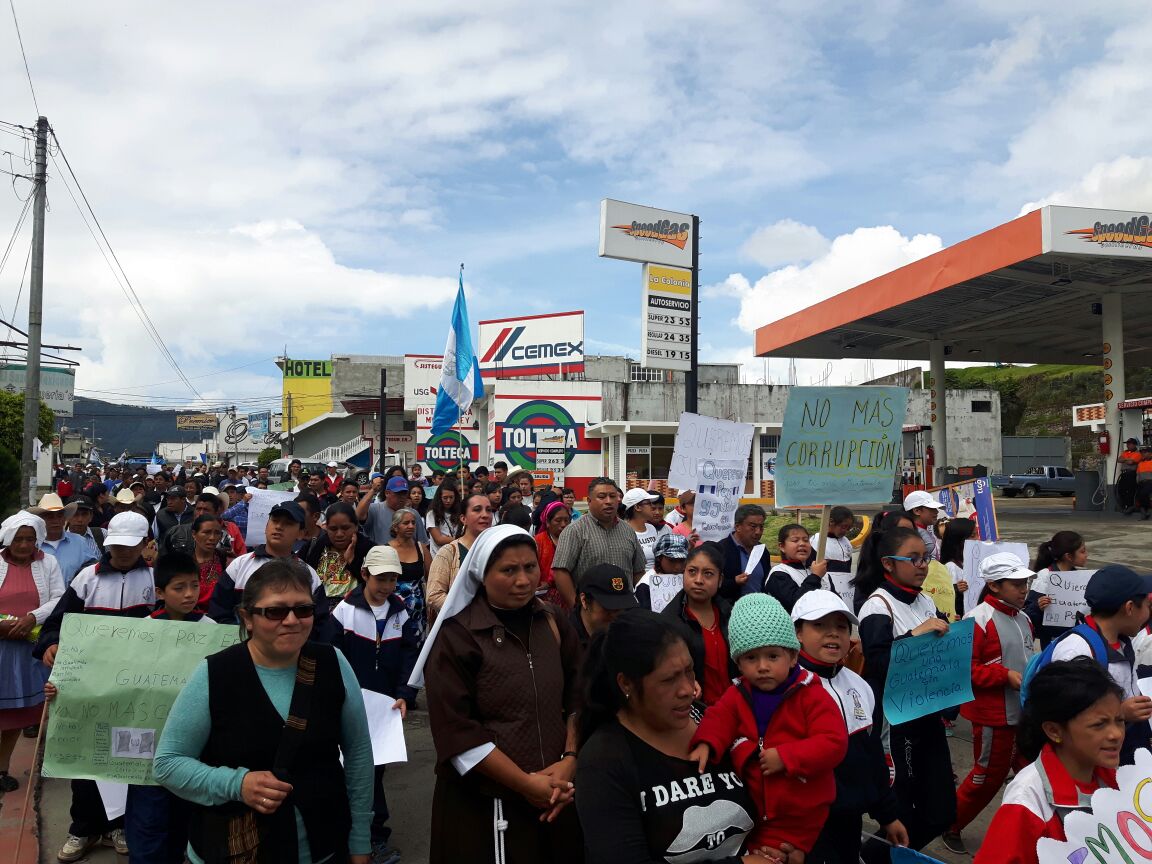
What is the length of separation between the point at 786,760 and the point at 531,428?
35.7 metres

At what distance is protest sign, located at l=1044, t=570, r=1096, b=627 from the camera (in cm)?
511

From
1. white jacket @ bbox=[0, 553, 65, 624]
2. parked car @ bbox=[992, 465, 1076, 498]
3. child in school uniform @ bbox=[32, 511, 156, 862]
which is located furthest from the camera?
parked car @ bbox=[992, 465, 1076, 498]

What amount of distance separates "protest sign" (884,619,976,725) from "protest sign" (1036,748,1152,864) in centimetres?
167

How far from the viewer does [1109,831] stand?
2365 millimetres

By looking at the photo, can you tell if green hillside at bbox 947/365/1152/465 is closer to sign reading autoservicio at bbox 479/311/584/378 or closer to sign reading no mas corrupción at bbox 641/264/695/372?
sign reading autoservicio at bbox 479/311/584/378

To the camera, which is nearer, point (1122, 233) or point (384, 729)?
point (384, 729)

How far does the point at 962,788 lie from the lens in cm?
462

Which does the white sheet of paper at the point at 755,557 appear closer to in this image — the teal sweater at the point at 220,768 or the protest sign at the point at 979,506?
the teal sweater at the point at 220,768

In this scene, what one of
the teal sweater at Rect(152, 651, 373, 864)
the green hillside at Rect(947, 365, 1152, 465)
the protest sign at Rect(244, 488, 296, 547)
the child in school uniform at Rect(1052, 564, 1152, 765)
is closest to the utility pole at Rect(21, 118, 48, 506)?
the protest sign at Rect(244, 488, 296, 547)

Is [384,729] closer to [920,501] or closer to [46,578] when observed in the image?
[46,578]

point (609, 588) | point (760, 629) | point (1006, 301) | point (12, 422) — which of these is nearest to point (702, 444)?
point (609, 588)

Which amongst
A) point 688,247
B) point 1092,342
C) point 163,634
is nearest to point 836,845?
point 163,634

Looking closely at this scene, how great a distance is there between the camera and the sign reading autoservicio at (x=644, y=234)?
12.6 m

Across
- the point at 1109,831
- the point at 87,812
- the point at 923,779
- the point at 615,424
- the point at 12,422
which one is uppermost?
the point at 615,424
